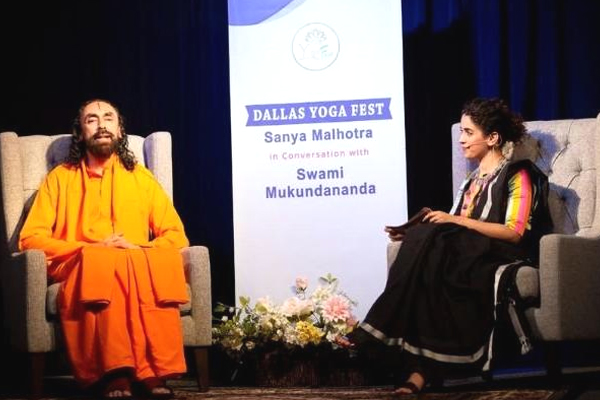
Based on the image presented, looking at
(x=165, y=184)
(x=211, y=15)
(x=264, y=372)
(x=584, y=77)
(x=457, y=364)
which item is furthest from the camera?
(x=211, y=15)

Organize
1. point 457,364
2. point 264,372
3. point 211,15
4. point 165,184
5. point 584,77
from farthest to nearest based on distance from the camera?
point 211,15, point 584,77, point 165,184, point 264,372, point 457,364

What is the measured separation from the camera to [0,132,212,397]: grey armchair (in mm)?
3881

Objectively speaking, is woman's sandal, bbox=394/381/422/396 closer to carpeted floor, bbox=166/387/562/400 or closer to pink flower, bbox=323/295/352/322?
carpeted floor, bbox=166/387/562/400

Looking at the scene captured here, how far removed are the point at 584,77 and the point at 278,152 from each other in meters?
1.52

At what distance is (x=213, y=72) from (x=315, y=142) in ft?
2.74

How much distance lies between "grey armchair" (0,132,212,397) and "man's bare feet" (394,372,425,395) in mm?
828

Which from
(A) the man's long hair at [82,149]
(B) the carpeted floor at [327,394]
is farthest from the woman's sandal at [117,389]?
(A) the man's long hair at [82,149]

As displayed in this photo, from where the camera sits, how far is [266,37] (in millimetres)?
4945

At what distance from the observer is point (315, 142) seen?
486 centimetres

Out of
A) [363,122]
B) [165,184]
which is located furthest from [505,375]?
[165,184]

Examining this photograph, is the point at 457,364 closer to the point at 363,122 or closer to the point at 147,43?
the point at 363,122

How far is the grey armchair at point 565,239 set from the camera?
375 centimetres

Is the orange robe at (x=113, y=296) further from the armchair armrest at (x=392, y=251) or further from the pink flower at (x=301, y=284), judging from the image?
the armchair armrest at (x=392, y=251)

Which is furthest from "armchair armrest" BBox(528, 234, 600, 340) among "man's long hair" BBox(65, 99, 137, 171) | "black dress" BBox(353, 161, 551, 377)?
"man's long hair" BBox(65, 99, 137, 171)
